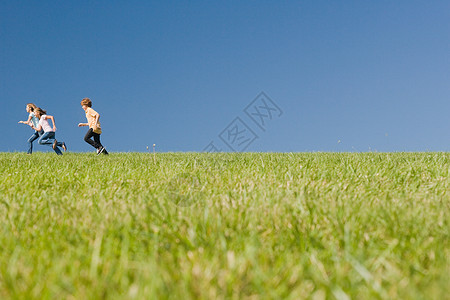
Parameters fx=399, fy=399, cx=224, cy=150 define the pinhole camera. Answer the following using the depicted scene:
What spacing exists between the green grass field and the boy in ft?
31.1

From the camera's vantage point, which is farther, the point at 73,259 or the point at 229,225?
the point at 229,225

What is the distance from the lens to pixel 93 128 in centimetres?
1335

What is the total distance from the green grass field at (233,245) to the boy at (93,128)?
9489 mm

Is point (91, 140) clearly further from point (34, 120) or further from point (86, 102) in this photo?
point (34, 120)


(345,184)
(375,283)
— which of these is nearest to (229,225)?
(375,283)

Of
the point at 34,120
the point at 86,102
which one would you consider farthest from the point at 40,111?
the point at 86,102

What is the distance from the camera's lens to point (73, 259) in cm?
169

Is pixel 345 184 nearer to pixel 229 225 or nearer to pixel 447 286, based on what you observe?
pixel 229 225

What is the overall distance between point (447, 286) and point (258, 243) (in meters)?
0.85

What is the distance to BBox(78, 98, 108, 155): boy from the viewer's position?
13273mm

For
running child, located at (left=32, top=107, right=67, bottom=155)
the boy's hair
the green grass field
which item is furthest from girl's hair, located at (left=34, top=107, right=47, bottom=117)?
the green grass field

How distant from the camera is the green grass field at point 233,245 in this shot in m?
1.38

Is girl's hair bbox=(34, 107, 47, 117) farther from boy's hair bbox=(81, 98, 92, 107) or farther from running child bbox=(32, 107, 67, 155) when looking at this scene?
boy's hair bbox=(81, 98, 92, 107)

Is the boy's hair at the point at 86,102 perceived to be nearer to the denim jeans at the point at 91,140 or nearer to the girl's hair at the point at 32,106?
the denim jeans at the point at 91,140
